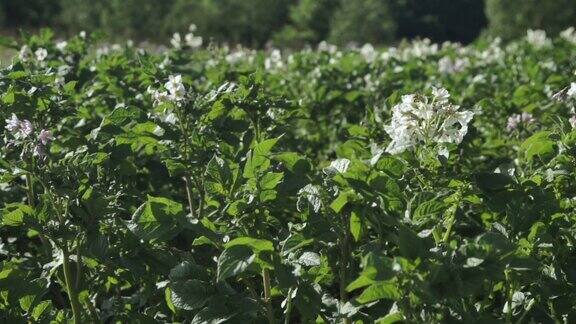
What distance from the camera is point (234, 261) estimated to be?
6.31 ft

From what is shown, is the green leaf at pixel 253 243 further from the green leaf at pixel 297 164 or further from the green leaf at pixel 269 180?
the green leaf at pixel 297 164

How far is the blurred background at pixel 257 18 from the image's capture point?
2478 centimetres

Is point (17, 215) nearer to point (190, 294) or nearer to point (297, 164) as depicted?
point (190, 294)

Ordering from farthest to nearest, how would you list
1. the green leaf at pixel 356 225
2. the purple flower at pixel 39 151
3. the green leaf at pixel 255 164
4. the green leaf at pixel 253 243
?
the purple flower at pixel 39 151, the green leaf at pixel 255 164, the green leaf at pixel 356 225, the green leaf at pixel 253 243

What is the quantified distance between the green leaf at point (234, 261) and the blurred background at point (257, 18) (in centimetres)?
2153

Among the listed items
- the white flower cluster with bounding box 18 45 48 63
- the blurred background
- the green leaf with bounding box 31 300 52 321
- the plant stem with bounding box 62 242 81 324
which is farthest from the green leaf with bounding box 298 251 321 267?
the blurred background

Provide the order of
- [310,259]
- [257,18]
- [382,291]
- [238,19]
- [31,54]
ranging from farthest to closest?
[257,18] → [238,19] → [31,54] → [310,259] → [382,291]

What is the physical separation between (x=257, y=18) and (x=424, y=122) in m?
27.4

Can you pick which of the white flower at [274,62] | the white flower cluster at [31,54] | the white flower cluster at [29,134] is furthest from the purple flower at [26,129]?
the white flower at [274,62]

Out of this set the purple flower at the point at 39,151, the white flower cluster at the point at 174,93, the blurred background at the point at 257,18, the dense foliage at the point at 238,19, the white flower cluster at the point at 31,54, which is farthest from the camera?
the dense foliage at the point at 238,19

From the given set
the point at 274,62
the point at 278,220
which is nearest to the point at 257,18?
the point at 274,62

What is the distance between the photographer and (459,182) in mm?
2164

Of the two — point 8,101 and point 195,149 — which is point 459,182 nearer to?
point 195,149

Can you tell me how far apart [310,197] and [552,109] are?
335 cm
